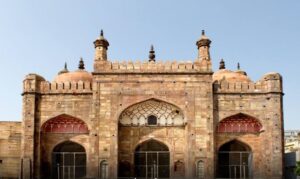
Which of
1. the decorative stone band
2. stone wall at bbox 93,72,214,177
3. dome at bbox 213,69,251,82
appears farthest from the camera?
dome at bbox 213,69,251,82

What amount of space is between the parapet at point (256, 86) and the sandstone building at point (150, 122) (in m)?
0.04

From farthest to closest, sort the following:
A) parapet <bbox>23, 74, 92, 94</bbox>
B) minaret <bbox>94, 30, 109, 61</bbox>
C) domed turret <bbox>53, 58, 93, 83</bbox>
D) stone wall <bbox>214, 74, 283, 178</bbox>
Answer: domed turret <bbox>53, 58, 93, 83</bbox>, minaret <bbox>94, 30, 109, 61</bbox>, parapet <bbox>23, 74, 92, 94</bbox>, stone wall <bbox>214, 74, 283, 178</bbox>

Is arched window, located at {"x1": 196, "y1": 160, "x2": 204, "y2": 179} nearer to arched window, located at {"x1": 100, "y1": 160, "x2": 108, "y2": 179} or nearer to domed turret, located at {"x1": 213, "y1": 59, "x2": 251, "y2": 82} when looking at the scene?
arched window, located at {"x1": 100, "y1": 160, "x2": 108, "y2": 179}

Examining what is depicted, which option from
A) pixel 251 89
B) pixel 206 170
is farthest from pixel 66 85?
pixel 251 89

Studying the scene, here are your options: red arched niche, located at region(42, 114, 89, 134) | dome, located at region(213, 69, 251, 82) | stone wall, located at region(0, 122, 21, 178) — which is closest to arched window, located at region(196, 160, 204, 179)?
dome, located at region(213, 69, 251, 82)

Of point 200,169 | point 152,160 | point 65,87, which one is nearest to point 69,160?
point 65,87

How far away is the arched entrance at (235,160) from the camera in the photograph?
57.6 feet

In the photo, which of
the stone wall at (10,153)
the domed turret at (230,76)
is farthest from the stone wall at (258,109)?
the stone wall at (10,153)

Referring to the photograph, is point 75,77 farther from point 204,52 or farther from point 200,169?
point 200,169

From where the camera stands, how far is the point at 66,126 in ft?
58.3

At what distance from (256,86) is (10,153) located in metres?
11.7

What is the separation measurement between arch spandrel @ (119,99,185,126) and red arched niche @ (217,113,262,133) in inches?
76.1

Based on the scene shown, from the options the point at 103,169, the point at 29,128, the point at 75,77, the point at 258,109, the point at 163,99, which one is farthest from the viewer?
the point at 75,77

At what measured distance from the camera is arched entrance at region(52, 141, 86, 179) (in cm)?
1758
